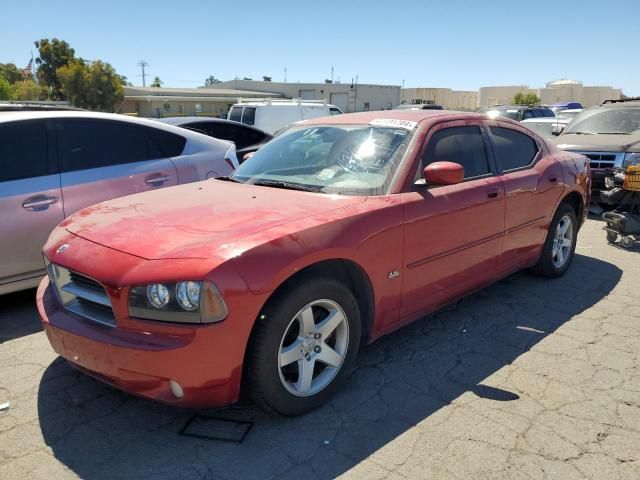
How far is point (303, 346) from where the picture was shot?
281 cm

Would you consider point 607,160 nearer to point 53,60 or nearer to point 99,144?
point 99,144

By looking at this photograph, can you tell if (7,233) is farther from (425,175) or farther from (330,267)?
(425,175)

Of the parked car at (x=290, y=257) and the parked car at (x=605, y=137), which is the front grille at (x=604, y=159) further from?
the parked car at (x=290, y=257)

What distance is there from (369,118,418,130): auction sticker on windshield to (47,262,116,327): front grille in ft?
7.23

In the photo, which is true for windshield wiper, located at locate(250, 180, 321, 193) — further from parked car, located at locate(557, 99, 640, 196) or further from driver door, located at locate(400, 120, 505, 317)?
parked car, located at locate(557, 99, 640, 196)

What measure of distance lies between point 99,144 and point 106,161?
169mm

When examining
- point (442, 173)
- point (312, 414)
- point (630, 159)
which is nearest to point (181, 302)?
point (312, 414)

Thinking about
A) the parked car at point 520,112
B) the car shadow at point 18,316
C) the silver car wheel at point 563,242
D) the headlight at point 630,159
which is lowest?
the car shadow at point 18,316

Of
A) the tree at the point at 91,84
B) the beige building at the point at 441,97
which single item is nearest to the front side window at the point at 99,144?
the tree at the point at 91,84

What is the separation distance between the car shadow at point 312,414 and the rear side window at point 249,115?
39.0 ft

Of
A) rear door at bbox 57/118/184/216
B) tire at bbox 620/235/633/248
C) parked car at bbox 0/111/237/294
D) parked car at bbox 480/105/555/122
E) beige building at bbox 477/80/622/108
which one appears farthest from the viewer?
beige building at bbox 477/80/622/108

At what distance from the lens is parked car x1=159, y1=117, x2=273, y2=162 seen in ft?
25.8

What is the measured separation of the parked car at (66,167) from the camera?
4129 millimetres

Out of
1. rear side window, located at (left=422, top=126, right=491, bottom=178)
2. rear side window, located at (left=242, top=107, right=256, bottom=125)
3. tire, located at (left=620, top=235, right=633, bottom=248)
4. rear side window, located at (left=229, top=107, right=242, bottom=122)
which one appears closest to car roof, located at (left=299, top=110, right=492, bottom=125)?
rear side window, located at (left=422, top=126, right=491, bottom=178)
